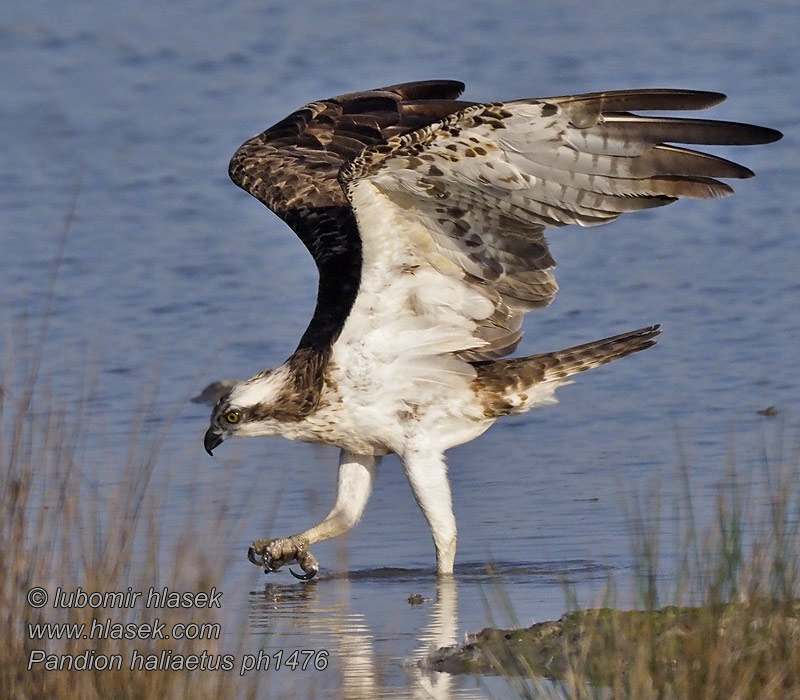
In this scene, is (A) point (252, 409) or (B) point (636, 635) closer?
(B) point (636, 635)

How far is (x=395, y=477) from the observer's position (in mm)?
9023

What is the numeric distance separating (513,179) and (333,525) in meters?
1.90

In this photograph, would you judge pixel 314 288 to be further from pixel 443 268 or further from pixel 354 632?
pixel 354 632

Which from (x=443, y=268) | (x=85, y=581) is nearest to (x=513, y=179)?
(x=443, y=268)

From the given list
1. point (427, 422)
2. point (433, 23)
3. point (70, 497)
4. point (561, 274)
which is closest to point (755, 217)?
point (561, 274)

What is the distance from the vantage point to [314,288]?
12.3 metres

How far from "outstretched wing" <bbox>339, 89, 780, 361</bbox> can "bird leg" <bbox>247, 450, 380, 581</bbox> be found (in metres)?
0.77

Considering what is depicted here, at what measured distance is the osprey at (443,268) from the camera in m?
6.47

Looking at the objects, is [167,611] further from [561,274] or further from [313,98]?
[313,98]

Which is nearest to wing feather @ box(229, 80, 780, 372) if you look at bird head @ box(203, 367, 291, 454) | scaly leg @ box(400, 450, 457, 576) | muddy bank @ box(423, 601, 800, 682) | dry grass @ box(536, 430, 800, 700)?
bird head @ box(203, 367, 291, 454)

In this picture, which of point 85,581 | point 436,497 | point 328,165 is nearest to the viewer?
point 85,581

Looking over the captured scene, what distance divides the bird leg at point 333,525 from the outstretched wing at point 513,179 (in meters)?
0.77

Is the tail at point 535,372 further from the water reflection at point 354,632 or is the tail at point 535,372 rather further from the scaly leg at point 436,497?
the water reflection at point 354,632

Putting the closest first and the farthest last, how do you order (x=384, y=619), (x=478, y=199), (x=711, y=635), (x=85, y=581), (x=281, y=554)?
(x=711, y=635) → (x=85, y=581) → (x=384, y=619) → (x=478, y=199) → (x=281, y=554)
